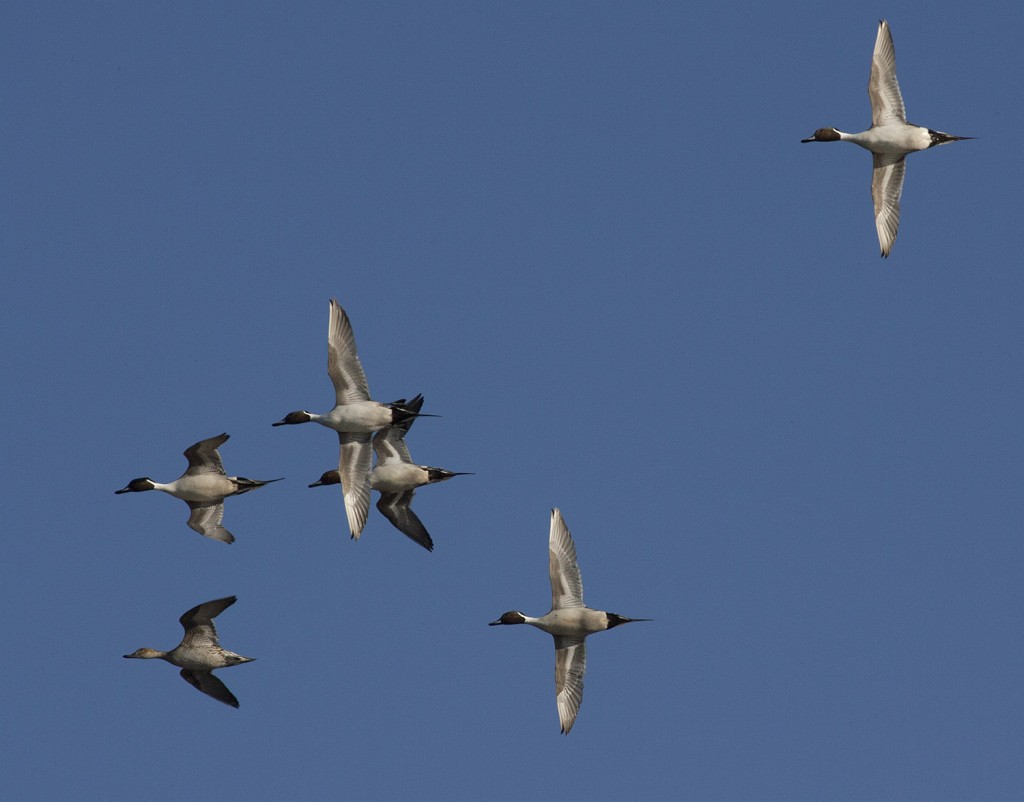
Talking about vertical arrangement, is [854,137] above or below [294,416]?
above

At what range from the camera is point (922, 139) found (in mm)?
41406

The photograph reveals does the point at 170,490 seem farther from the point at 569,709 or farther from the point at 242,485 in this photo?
the point at 569,709

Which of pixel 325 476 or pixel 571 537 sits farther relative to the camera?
pixel 325 476

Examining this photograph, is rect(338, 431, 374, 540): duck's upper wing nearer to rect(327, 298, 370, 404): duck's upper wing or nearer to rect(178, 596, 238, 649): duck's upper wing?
rect(327, 298, 370, 404): duck's upper wing

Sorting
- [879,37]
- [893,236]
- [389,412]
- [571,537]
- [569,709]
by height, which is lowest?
[569,709]

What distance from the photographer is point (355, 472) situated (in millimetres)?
41406

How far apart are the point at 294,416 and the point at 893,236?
1287 centimetres

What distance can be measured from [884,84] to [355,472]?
13347mm

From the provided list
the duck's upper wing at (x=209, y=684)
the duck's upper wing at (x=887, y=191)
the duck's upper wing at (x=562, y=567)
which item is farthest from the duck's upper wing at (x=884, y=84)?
the duck's upper wing at (x=209, y=684)

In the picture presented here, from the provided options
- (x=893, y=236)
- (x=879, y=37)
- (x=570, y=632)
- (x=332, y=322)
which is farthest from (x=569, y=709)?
(x=879, y=37)

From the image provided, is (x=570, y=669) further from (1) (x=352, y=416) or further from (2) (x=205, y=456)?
(2) (x=205, y=456)

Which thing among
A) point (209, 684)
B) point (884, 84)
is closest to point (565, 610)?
point (209, 684)

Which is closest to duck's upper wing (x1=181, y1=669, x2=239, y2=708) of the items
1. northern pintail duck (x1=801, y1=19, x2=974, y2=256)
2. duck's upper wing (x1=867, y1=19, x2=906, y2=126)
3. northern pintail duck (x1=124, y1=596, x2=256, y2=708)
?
northern pintail duck (x1=124, y1=596, x2=256, y2=708)

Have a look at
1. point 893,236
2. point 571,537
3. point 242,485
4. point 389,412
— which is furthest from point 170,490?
point 893,236
